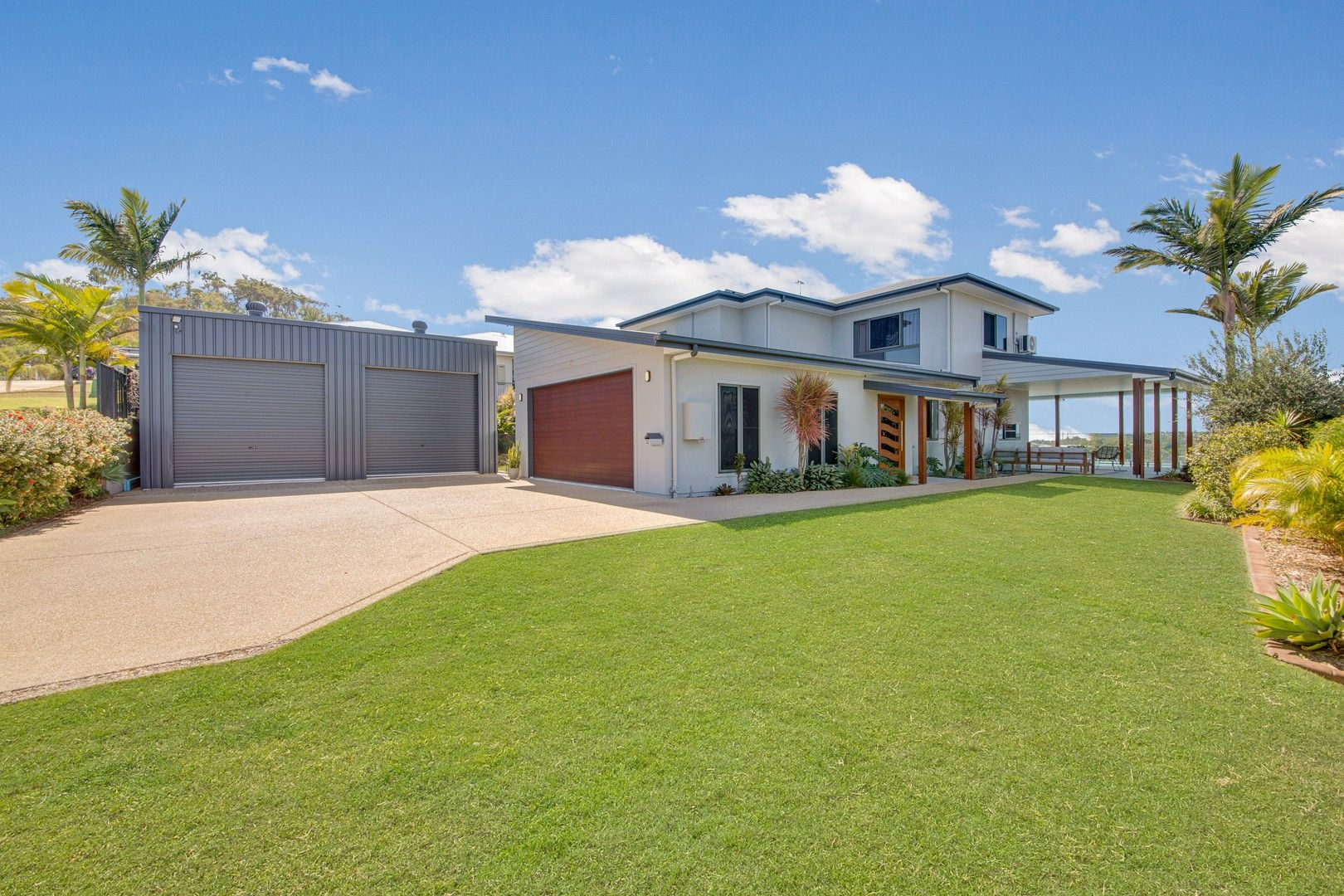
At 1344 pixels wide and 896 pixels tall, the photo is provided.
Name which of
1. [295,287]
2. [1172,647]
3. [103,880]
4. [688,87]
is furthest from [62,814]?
[295,287]

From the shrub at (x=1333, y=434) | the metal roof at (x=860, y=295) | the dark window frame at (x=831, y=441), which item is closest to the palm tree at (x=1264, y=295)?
the metal roof at (x=860, y=295)

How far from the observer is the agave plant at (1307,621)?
12.0ft

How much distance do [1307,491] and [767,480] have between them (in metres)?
7.93

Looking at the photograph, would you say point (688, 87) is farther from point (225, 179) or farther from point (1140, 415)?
point (1140, 415)

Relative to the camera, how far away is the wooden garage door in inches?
483

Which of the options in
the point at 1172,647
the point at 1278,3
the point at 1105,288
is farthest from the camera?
the point at 1105,288

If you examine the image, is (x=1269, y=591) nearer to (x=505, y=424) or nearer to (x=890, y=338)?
(x=890, y=338)

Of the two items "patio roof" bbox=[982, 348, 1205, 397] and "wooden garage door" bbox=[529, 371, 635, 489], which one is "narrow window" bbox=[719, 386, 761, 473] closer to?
"wooden garage door" bbox=[529, 371, 635, 489]

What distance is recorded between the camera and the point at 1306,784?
7.64 ft

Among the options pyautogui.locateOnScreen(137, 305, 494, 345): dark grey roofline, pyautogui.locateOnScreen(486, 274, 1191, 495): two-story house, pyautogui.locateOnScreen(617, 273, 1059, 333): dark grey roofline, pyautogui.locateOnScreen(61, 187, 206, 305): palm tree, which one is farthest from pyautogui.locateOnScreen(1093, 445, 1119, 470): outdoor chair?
pyautogui.locateOnScreen(61, 187, 206, 305): palm tree

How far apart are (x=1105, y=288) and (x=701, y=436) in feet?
53.9

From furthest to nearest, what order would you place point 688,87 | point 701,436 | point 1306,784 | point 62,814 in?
1. point 688,87
2. point 701,436
3. point 1306,784
4. point 62,814

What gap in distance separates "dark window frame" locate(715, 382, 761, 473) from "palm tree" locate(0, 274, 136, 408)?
552 inches

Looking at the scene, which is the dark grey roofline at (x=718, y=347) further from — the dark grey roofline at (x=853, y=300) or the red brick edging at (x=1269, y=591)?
the red brick edging at (x=1269, y=591)
